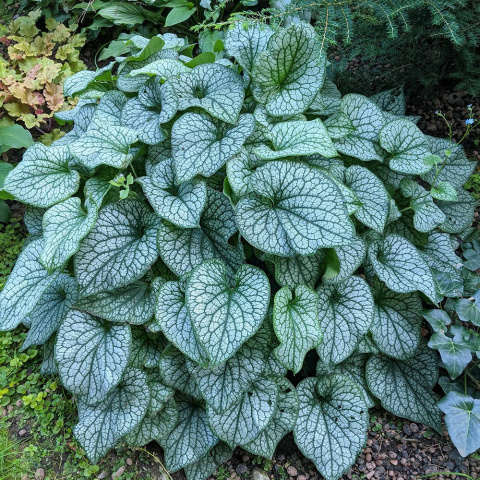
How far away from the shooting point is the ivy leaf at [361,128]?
2.17m

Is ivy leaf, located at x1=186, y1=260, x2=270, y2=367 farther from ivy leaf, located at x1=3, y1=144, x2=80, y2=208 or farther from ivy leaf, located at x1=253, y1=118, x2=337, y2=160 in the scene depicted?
ivy leaf, located at x1=3, y1=144, x2=80, y2=208

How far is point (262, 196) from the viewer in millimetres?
1769

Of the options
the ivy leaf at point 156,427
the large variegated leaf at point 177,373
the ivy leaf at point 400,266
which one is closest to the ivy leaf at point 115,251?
the large variegated leaf at point 177,373

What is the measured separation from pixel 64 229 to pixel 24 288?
0.35 meters

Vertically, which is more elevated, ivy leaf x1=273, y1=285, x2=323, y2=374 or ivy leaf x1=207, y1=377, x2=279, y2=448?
ivy leaf x1=273, y1=285, x2=323, y2=374

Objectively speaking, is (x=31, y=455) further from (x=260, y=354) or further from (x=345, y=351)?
(x=345, y=351)

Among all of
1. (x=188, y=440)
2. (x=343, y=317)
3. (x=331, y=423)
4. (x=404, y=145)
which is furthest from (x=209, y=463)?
(x=404, y=145)

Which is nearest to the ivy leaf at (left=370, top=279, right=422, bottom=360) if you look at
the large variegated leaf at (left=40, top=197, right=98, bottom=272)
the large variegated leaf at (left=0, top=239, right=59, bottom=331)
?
the large variegated leaf at (left=40, top=197, right=98, bottom=272)

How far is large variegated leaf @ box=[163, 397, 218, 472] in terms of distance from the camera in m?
1.94

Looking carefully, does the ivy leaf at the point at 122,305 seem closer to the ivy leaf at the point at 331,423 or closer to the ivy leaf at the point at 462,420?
the ivy leaf at the point at 331,423

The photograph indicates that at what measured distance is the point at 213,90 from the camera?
2031 mm

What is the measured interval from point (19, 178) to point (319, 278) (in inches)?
51.2

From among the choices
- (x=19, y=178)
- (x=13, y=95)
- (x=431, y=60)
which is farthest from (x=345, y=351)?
(x=13, y=95)

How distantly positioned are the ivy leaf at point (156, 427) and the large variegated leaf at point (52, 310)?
555 mm
